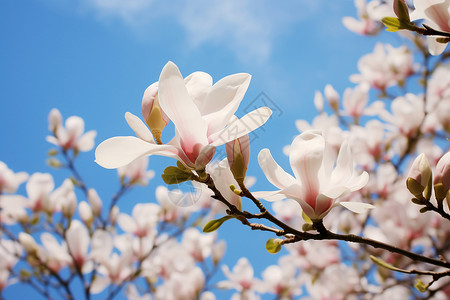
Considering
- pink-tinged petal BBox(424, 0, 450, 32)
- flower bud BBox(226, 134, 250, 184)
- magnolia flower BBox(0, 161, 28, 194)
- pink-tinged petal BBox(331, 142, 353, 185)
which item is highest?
magnolia flower BBox(0, 161, 28, 194)

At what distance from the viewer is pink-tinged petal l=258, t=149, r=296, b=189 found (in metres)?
0.60

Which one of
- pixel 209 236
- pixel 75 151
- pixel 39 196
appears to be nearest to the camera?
pixel 39 196

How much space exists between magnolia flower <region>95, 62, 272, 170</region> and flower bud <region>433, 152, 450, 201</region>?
326 millimetres

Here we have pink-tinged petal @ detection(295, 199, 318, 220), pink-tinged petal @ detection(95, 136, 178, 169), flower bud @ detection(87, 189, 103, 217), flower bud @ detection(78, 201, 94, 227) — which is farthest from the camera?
flower bud @ detection(87, 189, 103, 217)

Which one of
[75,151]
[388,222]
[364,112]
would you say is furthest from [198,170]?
[364,112]

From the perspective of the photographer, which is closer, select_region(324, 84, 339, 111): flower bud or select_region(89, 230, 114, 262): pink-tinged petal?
select_region(89, 230, 114, 262): pink-tinged petal

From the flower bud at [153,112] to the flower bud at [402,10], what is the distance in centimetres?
45

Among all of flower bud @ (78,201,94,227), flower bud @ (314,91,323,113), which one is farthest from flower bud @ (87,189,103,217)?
flower bud @ (314,91,323,113)

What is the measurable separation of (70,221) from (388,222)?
152cm

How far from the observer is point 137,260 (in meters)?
2.47

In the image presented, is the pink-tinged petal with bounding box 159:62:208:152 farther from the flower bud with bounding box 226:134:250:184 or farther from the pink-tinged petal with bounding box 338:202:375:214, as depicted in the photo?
the pink-tinged petal with bounding box 338:202:375:214

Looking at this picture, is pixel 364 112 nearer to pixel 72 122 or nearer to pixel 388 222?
pixel 388 222

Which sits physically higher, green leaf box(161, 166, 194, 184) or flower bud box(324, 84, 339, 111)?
flower bud box(324, 84, 339, 111)

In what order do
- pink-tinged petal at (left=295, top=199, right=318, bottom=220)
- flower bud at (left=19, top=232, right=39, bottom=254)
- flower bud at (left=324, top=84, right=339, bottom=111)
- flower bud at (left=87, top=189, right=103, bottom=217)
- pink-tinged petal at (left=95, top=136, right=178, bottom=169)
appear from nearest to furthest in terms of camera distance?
pink-tinged petal at (left=95, top=136, right=178, bottom=169), pink-tinged petal at (left=295, top=199, right=318, bottom=220), flower bud at (left=19, top=232, right=39, bottom=254), flower bud at (left=87, top=189, right=103, bottom=217), flower bud at (left=324, top=84, right=339, bottom=111)
